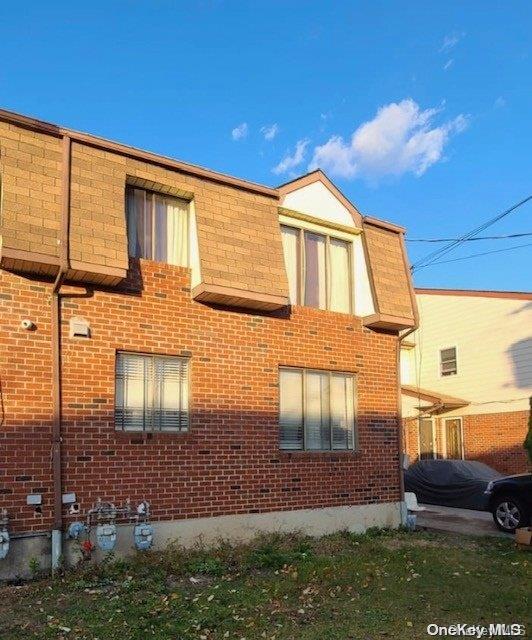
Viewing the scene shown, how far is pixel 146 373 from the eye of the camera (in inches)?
349

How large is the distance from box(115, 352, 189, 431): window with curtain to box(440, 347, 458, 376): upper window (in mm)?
15213

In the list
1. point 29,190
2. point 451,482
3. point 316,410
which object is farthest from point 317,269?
point 451,482

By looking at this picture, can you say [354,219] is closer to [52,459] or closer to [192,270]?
[192,270]

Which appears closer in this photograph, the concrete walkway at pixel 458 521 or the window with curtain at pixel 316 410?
the window with curtain at pixel 316 410

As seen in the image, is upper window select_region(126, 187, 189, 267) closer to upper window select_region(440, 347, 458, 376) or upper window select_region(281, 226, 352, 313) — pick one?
upper window select_region(281, 226, 352, 313)

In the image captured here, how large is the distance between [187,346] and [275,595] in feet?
12.1

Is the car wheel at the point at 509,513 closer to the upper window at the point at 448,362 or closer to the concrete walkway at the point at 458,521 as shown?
the concrete walkway at the point at 458,521

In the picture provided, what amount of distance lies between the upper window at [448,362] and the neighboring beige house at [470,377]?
0.03 meters

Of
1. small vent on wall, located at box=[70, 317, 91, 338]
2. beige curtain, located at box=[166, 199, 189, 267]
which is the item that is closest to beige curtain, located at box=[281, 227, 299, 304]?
beige curtain, located at box=[166, 199, 189, 267]

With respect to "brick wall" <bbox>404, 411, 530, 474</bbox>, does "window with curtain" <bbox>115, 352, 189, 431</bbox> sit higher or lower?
higher

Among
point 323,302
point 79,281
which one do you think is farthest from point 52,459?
point 323,302

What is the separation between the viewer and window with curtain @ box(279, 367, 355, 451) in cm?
1030

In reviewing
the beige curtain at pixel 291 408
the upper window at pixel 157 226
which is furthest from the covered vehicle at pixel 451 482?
the upper window at pixel 157 226

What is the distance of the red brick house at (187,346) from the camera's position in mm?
7805
